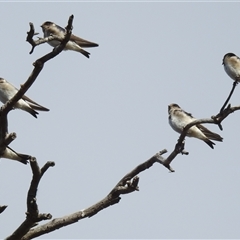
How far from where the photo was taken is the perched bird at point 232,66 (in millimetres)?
6883

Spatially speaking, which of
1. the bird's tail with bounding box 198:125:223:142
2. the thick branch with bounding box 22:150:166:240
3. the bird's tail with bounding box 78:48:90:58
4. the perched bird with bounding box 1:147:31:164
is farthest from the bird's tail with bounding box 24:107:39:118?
the bird's tail with bounding box 198:125:223:142

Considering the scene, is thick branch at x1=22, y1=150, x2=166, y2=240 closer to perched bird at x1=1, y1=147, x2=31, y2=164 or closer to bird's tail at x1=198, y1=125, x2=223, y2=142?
perched bird at x1=1, y1=147, x2=31, y2=164

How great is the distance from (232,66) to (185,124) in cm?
101

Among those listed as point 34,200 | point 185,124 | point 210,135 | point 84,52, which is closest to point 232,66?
point 210,135

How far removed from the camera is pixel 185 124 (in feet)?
24.5

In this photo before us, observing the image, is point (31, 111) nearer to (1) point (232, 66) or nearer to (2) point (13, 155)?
(2) point (13, 155)

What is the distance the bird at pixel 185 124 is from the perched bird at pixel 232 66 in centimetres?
73

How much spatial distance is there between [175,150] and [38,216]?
150 centimetres

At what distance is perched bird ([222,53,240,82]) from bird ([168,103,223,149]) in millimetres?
729

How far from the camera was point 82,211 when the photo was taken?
19.7 ft

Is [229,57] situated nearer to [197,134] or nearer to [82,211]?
[197,134]

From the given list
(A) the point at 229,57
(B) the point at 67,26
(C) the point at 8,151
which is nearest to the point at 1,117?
→ (C) the point at 8,151

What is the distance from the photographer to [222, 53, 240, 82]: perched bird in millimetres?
6883

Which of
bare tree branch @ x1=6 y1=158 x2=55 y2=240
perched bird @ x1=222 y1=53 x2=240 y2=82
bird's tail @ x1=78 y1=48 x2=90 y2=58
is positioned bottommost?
bare tree branch @ x1=6 y1=158 x2=55 y2=240
